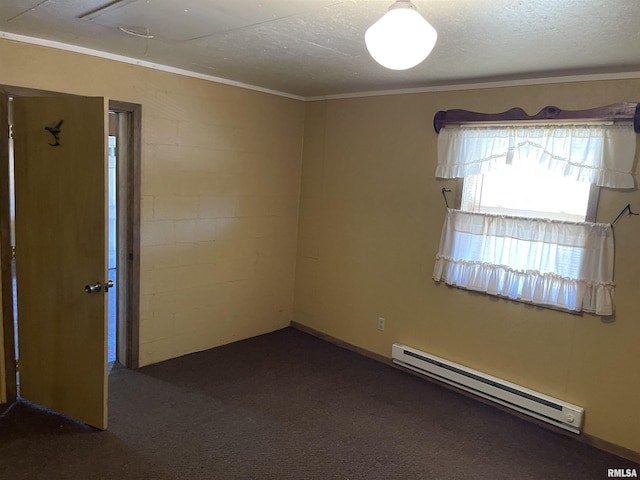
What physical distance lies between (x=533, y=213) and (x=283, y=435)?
2.18 metres

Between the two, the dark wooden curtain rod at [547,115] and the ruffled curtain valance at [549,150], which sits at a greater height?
the dark wooden curtain rod at [547,115]

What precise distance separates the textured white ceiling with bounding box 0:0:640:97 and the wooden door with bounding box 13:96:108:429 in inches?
18.5

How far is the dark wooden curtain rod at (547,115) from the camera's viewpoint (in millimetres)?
2653

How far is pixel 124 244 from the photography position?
343 centimetres

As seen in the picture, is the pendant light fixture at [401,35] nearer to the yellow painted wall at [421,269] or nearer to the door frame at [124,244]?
the yellow painted wall at [421,269]

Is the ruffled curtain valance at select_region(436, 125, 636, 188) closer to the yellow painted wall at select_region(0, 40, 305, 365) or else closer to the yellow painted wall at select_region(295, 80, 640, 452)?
the yellow painted wall at select_region(295, 80, 640, 452)

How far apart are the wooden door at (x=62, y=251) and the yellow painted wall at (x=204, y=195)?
50cm

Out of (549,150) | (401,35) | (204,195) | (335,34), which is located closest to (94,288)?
(204,195)

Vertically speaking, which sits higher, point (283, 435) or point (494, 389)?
point (494, 389)

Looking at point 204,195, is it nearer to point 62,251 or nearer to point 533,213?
point 62,251

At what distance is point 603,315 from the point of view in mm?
2814

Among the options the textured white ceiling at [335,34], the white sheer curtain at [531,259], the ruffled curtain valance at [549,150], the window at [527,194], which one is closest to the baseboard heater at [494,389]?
the white sheer curtain at [531,259]

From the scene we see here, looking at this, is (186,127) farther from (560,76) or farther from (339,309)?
(560,76)

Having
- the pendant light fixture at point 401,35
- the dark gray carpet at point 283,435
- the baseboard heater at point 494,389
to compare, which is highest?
the pendant light fixture at point 401,35
